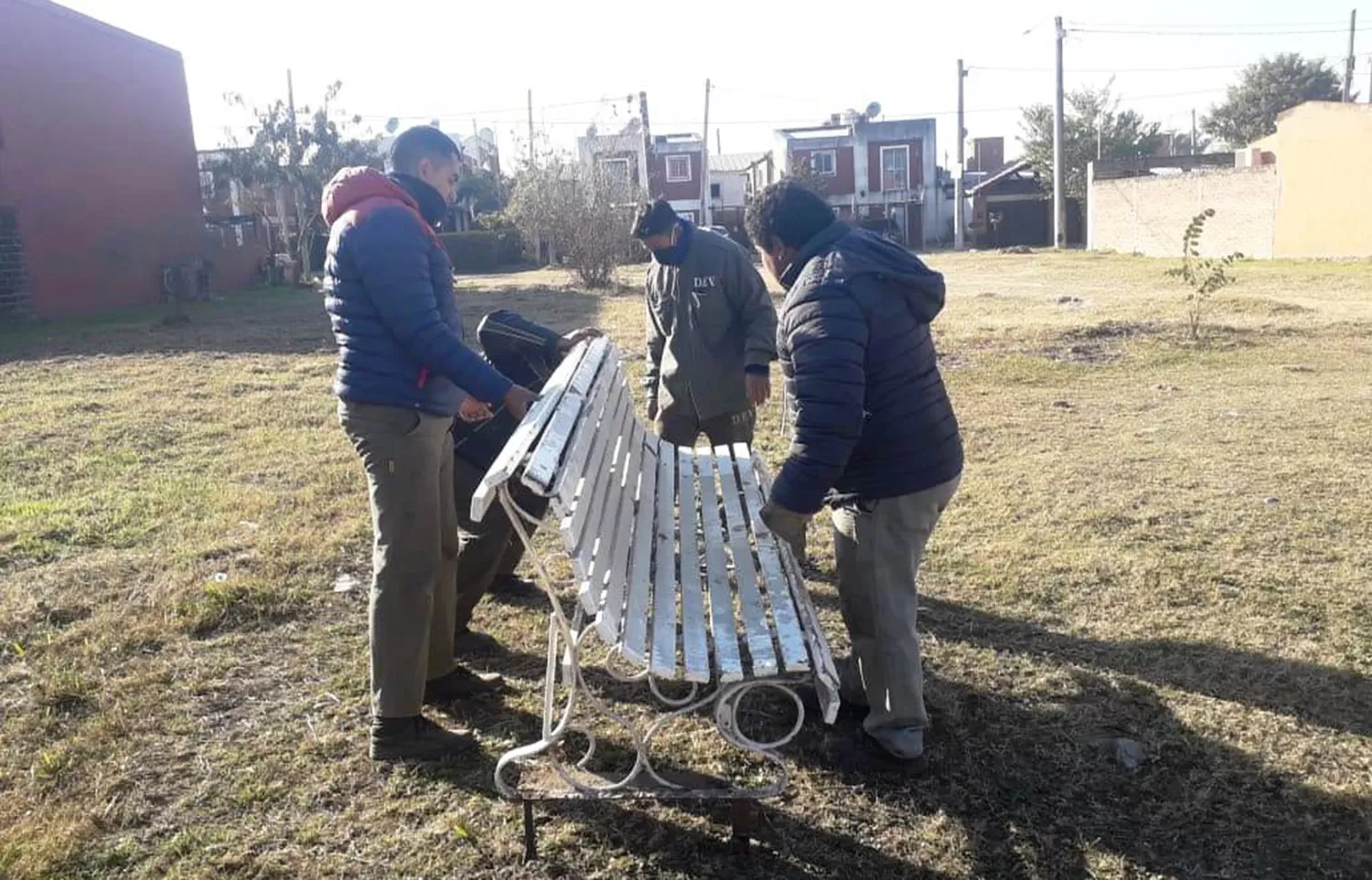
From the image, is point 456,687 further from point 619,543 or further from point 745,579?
point 745,579

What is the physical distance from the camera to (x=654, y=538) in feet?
10.7

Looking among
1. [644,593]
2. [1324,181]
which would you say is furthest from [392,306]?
[1324,181]

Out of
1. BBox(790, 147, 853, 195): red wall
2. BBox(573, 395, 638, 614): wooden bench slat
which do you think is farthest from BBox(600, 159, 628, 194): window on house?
BBox(790, 147, 853, 195): red wall

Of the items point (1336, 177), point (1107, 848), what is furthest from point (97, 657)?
point (1336, 177)

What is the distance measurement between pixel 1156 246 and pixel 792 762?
1269 inches

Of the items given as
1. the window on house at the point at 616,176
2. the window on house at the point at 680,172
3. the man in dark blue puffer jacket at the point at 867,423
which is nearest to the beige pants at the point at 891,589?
the man in dark blue puffer jacket at the point at 867,423

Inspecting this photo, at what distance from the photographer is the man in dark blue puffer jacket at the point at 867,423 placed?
266 cm

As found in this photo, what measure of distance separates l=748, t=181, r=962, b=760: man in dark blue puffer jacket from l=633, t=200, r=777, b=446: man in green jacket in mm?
1293

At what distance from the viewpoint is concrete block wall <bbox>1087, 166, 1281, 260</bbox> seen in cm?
2798

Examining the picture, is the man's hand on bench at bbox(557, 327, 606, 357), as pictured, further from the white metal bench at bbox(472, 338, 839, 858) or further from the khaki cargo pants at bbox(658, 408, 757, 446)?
the khaki cargo pants at bbox(658, 408, 757, 446)

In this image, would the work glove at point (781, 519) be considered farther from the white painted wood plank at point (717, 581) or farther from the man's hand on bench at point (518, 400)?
the man's hand on bench at point (518, 400)

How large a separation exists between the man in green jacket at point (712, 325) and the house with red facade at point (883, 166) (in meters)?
43.9

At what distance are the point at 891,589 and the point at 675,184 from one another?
161 ft

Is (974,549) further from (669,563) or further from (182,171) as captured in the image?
(182,171)
